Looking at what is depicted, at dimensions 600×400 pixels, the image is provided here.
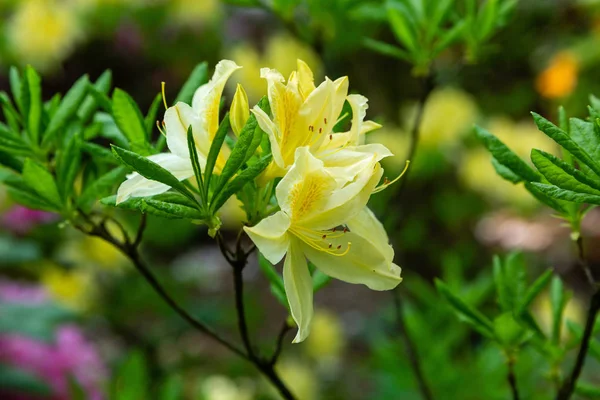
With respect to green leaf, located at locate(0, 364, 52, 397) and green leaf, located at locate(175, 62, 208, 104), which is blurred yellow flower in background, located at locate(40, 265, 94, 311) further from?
green leaf, located at locate(175, 62, 208, 104)

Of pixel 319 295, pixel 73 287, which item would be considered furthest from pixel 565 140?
pixel 319 295

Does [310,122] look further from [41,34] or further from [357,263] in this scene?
[41,34]

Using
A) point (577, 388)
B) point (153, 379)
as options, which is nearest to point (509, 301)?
point (577, 388)

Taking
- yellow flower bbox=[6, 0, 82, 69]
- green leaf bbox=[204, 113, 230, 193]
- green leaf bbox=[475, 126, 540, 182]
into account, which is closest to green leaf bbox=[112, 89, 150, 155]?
green leaf bbox=[204, 113, 230, 193]

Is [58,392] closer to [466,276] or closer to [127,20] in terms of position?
[466,276]

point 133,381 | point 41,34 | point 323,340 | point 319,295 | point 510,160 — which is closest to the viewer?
point 510,160

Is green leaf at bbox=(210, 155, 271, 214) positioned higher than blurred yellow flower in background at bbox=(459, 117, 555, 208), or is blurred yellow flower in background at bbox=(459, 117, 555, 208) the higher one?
green leaf at bbox=(210, 155, 271, 214)
